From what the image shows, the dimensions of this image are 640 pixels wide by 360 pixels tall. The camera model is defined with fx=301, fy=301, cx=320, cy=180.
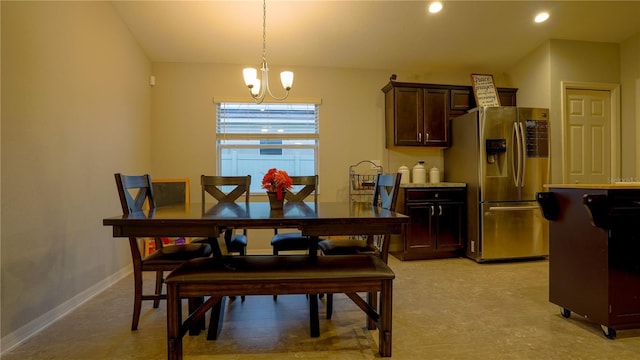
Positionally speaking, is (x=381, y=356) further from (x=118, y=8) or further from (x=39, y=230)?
(x=118, y=8)

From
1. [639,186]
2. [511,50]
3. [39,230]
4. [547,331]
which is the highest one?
[511,50]

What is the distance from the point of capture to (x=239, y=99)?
4.02 metres

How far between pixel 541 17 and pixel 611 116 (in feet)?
5.66

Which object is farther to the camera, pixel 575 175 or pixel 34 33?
pixel 575 175

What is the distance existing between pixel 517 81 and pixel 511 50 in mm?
518

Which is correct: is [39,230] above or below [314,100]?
below

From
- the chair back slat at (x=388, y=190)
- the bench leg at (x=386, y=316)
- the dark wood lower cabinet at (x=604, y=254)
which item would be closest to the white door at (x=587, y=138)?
the dark wood lower cabinet at (x=604, y=254)

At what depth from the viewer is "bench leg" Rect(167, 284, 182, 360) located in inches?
60.6

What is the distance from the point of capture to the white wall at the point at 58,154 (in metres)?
1.84

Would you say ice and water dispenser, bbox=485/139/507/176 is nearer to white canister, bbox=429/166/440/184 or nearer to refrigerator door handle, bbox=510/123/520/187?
refrigerator door handle, bbox=510/123/520/187

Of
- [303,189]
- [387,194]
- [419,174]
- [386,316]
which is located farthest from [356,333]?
[419,174]

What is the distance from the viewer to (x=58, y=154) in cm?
225

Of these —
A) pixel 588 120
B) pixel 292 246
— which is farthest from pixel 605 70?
pixel 292 246

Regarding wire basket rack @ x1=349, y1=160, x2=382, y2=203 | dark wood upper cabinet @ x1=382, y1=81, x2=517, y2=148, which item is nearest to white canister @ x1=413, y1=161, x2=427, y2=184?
dark wood upper cabinet @ x1=382, y1=81, x2=517, y2=148
